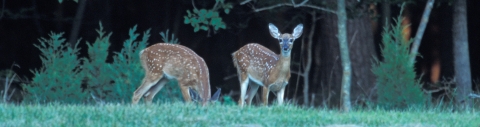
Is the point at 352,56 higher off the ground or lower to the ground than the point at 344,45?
lower

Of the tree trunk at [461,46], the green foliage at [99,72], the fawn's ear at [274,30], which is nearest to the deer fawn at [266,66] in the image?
the fawn's ear at [274,30]

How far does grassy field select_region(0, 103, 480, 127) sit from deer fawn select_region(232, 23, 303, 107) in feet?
7.28

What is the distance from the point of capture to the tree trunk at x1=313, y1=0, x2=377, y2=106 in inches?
607

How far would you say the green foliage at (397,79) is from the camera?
40.6ft

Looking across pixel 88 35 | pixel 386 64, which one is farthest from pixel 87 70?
pixel 88 35

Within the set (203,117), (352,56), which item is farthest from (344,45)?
(352,56)

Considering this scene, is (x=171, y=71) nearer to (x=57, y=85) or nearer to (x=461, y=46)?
(x=57, y=85)

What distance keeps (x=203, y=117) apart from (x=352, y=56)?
696 centimetres

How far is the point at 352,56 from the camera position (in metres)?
15.6

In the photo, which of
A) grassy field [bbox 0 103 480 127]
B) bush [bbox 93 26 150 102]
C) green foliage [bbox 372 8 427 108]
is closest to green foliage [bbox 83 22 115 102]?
bush [bbox 93 26 150 102]

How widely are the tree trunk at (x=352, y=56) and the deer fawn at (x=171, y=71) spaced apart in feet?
11.1

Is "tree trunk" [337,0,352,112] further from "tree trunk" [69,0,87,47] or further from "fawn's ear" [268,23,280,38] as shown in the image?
"tree trunk" [69,0,87,47]

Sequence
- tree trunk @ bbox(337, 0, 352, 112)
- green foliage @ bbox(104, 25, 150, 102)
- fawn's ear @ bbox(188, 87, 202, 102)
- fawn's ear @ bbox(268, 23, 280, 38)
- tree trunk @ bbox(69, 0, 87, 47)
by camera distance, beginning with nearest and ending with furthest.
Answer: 1. fawn's ear @ bbox(188, 87, 202, 102)
2. tree trunk @ bbox(337, 0, 352, 112)
3. fawn's ear @ bbox(268, 23, 280, 38)
4. green foliage @ bbox(104, 25, 150, 102)
5. tree trunk @ bbox(69, 0, 87, 47)

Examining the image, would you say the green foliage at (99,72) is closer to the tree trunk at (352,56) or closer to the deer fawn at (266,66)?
the deer fawn at (266,66)
